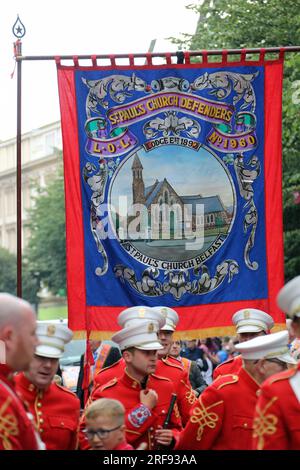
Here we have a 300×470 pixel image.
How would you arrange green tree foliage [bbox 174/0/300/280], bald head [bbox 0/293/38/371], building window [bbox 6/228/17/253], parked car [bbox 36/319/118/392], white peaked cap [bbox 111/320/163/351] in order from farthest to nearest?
building window [bbox 6/228/17/253] → green tree foliage [bbox 174/0/300/280] → parked car [bbox 36/319/118/392] → white peaked cap [bbox 111/320/163/351] → bald head [bbox 0/293/38/371]

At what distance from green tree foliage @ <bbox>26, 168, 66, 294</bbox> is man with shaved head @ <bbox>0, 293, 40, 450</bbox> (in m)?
54.6

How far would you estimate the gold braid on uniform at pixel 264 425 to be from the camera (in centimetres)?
577

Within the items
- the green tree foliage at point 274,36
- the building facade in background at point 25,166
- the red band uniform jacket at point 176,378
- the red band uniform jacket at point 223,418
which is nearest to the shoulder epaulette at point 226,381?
the red band uniform jacket at point 223,418

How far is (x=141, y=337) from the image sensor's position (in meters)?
8.28

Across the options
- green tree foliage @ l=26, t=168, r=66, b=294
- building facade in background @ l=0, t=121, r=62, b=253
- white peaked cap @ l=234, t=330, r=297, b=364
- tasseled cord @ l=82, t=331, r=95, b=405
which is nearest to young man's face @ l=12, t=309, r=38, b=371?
white peaked cap @ l=234, t=330, r=297, b=364

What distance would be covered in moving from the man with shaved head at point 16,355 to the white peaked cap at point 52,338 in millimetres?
2079

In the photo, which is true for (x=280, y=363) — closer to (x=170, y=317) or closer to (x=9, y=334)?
(x=9, y=334)

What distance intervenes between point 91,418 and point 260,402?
957 millimetres

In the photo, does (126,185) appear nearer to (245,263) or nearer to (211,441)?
(245,263)

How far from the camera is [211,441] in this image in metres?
7.57

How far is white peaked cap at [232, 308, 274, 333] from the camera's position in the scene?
32.1 ft

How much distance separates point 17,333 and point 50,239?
5611 cm

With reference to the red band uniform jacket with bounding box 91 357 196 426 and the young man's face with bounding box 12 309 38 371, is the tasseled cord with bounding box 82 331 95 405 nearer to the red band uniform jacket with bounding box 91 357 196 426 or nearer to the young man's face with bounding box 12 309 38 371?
the red band uniform jacket with bounding box 91 357 196 426

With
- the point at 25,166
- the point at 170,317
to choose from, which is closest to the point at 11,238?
the point at 25,166
